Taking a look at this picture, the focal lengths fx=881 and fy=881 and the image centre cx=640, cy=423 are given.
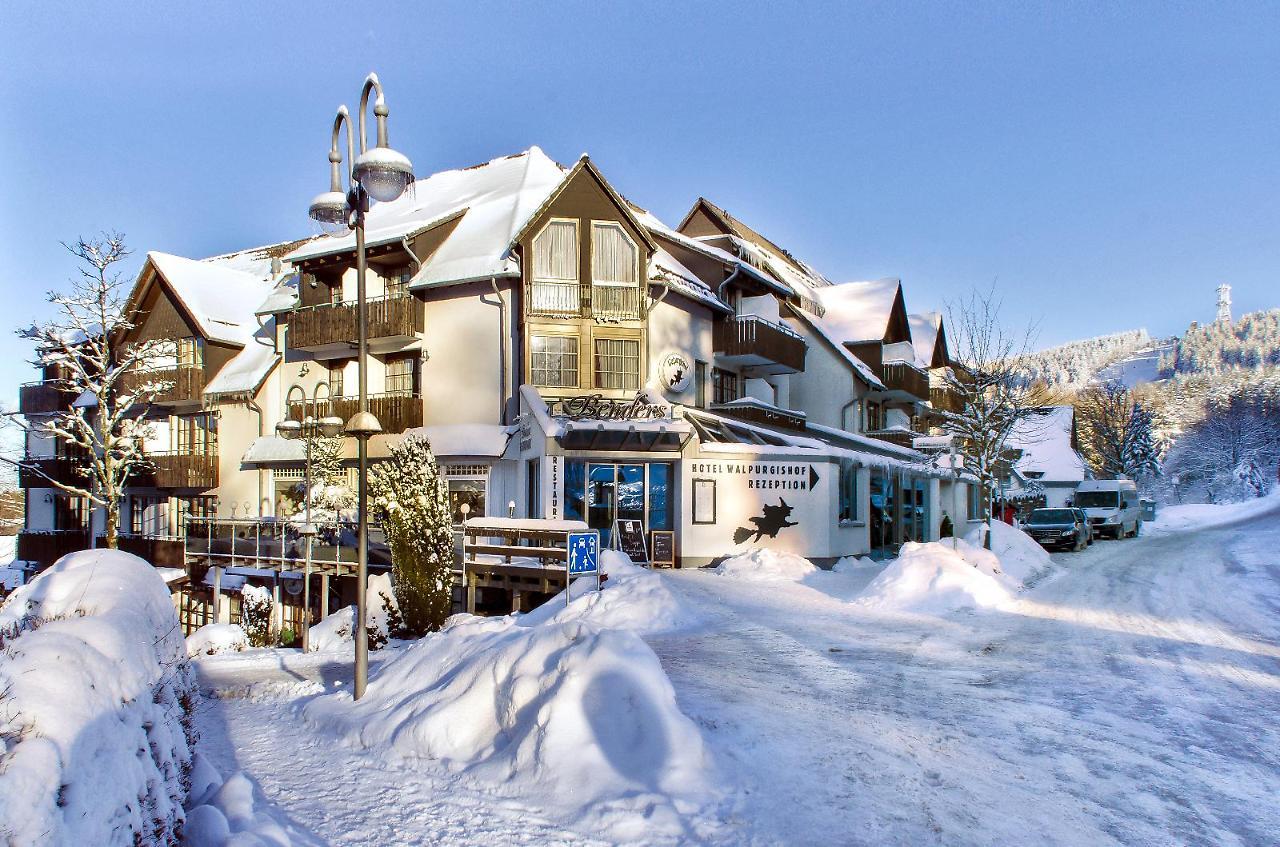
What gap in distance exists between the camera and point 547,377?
24.8 metres

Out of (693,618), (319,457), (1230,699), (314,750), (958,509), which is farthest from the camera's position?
(958,509)

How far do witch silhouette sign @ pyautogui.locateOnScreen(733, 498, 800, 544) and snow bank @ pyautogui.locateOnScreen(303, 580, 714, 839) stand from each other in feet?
47.8

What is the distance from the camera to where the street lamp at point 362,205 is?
881cm

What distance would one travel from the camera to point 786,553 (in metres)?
21.8

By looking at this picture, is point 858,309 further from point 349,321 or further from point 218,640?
point 218,640

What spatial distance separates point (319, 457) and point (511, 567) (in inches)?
452

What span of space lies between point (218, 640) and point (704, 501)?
11.5 meters

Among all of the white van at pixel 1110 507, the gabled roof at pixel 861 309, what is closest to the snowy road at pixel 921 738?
the gabled roof at pixel 861 309

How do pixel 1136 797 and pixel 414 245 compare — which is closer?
pixel 1136 797

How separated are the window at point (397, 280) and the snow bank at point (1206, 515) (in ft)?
128

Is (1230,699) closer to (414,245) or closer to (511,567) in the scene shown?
(511,567)

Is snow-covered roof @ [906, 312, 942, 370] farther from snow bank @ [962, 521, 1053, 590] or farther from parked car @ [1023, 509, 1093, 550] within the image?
snow bank @ [962, 521, 1053, 590]

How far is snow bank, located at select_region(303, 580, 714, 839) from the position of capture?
20.3 feet

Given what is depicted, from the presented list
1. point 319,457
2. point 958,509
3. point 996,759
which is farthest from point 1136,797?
point 958,509
